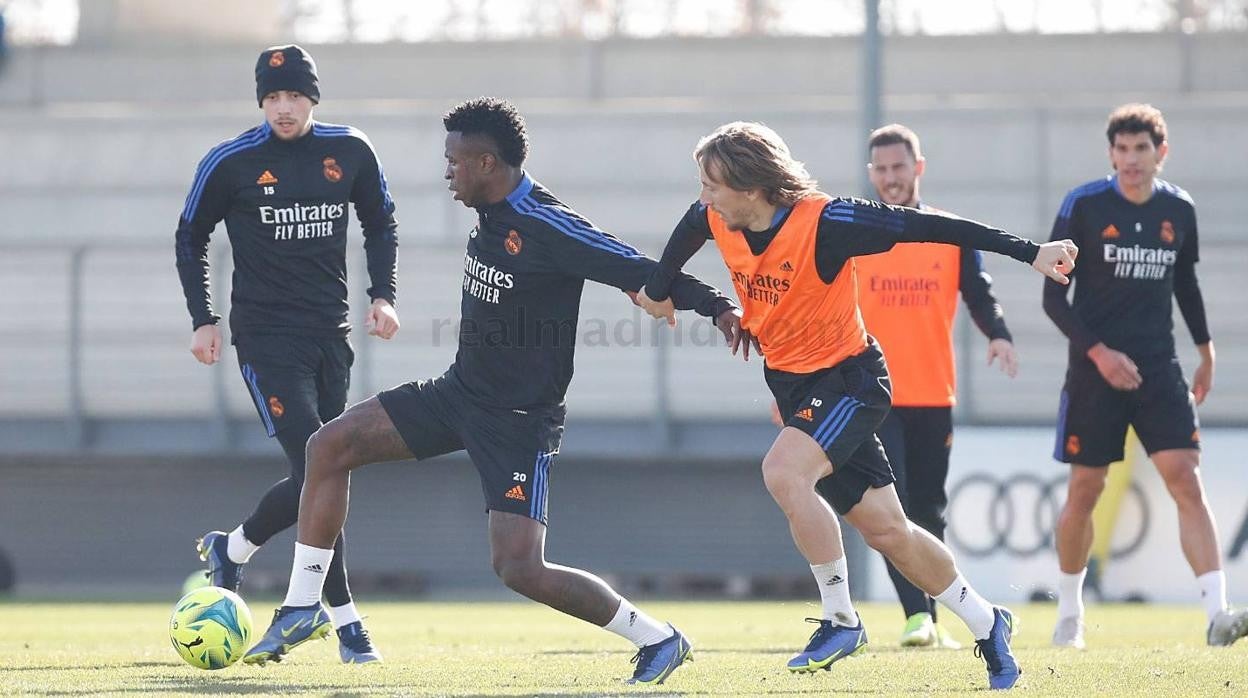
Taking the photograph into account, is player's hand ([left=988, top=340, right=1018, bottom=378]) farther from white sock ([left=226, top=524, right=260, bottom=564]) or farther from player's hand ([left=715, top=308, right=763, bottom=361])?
white sock ([left=226, top=524, right=260, bottom=564])

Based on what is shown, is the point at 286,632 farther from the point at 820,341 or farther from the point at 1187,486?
the point at 1187,486

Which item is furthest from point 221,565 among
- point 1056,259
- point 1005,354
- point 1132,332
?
point 1132,332

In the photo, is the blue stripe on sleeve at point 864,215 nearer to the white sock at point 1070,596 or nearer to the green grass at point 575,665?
the green grass at point 575,665

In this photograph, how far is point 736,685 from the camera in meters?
6.28

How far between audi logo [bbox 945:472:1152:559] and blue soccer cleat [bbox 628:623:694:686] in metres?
7.54

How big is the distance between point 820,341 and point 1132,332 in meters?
2.69

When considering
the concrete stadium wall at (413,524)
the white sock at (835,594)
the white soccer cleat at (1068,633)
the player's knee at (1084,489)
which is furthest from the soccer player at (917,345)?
the concrete stadium wall at (413,524)

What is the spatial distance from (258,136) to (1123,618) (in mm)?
6597

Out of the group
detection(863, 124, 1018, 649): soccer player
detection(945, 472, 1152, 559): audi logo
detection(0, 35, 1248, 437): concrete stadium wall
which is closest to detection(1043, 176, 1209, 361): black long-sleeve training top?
detection(863, 124, 1018, 649): soccer player

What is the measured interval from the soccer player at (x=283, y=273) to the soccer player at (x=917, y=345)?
228cm

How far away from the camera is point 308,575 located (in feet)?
22.2

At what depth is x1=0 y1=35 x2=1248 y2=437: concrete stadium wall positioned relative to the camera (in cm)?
1661

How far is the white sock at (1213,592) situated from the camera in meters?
8.38

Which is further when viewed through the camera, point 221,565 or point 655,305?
point 221,565
